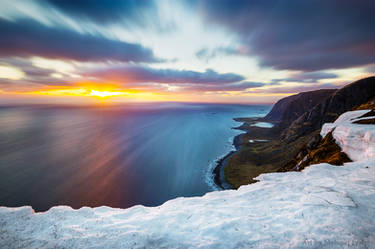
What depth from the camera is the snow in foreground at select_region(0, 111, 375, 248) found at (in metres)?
8.05

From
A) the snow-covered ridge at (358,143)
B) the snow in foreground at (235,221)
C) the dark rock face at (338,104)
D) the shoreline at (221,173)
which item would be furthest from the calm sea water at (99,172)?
the dark rock face at (338,104)

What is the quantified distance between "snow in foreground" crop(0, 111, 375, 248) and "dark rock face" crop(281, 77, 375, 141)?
124m

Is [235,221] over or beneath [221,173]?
over

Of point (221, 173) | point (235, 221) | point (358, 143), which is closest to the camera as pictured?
point (235, 221)

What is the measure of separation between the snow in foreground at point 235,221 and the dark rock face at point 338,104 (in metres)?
124

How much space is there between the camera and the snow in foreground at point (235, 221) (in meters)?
8.05

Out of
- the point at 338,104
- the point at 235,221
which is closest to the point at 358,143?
the point at 235,221

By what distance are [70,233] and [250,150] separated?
11749 cm

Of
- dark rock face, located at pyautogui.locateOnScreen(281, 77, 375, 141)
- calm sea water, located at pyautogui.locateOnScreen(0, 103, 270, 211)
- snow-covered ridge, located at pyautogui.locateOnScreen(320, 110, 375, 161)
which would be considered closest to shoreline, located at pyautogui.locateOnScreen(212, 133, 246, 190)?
calm sea water, located at pyautogui.locateOnScreen(0, 103, 270, 211)

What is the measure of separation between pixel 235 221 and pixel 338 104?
16187 centimetres

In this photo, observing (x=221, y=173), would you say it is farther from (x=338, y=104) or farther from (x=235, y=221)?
(x=338, y=104)

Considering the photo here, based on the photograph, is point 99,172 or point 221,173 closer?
point 221,173

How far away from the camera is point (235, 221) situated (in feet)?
32.6

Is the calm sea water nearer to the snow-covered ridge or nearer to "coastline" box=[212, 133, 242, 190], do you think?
"coastline" box=[212, 133, 242, 190]
